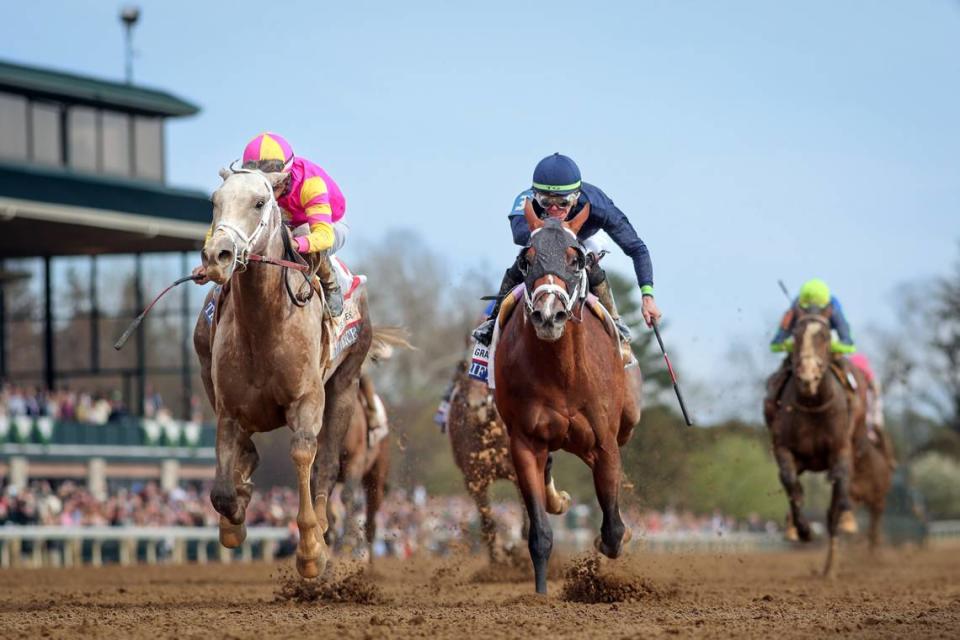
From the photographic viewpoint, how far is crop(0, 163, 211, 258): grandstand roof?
33594 mm

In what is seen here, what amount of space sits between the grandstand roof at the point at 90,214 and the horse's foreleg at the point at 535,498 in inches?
988

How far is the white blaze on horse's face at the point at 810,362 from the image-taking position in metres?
15.2

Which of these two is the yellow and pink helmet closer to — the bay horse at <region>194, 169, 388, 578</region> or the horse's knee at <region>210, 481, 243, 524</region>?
the bay horse at <region>194, 169, 388, 578</region>

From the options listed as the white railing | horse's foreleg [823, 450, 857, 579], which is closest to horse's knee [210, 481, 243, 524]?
horse's foreleg [823, 450, 857, 579]

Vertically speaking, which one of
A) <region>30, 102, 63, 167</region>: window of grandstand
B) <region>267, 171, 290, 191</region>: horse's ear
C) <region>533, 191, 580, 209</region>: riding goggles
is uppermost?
<region>30, 102, 63, 167</region>: window of grandstand

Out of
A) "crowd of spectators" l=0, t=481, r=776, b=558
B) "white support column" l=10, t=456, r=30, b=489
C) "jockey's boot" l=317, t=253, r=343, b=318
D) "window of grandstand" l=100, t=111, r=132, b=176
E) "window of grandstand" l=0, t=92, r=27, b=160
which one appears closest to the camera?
"jockey's boot" l=317, t=253, r=343, b=318

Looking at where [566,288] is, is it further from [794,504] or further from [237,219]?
[794,504]

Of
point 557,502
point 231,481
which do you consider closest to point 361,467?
point 557,502

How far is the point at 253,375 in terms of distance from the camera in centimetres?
941

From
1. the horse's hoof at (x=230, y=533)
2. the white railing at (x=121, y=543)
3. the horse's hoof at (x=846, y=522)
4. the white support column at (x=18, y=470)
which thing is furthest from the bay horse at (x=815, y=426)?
the white support column at (x=18, y=470)

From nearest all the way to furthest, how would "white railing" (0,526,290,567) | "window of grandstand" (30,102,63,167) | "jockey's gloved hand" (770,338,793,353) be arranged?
"jockey's gloved hand" (770,338,793,353) < "white railing" (0,526,290,567) < "window of grandstand" (30,102,63,167)

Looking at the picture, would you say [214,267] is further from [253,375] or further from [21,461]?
[21,461]

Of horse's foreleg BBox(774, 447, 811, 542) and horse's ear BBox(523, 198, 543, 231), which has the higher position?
horse's ear BBox(523, 198, 543, 231)

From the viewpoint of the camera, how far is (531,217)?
9.61 m
